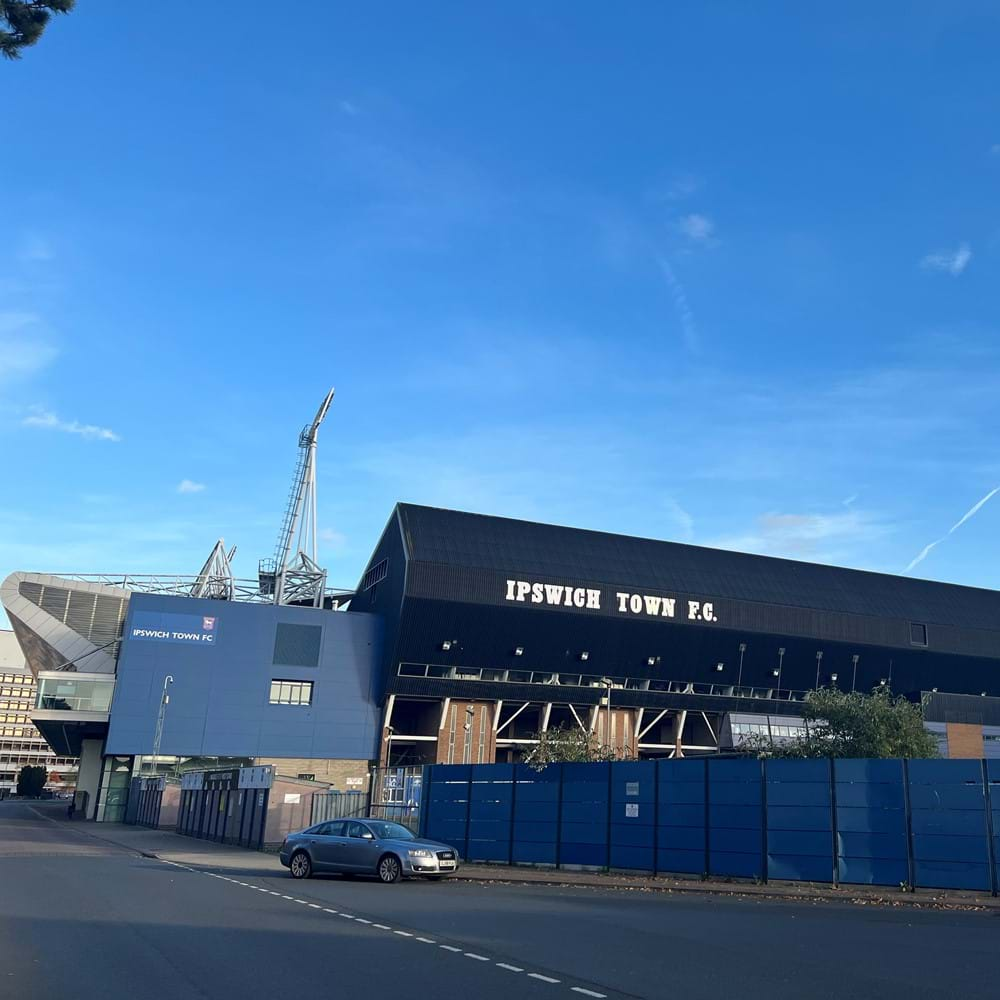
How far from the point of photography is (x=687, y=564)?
77.6 m

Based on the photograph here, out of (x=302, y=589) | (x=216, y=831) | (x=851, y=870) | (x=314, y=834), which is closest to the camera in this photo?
(x=851, y=870)

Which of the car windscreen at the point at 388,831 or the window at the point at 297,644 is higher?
the window at the point at 297,644

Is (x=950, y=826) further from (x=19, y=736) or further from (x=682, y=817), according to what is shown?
(x=19, y=736)

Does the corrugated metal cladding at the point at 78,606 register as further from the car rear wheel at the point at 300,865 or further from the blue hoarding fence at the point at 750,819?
the car rear wheel at the point at 300,865

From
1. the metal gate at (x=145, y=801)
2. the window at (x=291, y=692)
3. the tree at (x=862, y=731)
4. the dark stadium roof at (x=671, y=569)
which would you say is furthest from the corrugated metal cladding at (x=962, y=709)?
the metal gate at (x=145, y=801)

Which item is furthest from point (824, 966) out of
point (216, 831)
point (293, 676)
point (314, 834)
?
point (293, 676)

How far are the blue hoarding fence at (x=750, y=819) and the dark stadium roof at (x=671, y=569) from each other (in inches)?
1567

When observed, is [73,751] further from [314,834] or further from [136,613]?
[314,834]

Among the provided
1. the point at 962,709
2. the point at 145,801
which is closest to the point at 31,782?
the point at 145,801

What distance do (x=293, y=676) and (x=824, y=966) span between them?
62429 mm

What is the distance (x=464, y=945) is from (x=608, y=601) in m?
60.1

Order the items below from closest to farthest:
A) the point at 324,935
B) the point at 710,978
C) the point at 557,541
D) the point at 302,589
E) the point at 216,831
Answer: the point at 710,978 → the point at 324,935 → the point at 216,831 → the point at 557,541 → the point at 302,589

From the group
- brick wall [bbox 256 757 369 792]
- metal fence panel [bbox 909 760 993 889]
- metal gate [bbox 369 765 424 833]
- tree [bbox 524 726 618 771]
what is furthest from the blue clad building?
metal fence panel [bbox 909 760 993 889]

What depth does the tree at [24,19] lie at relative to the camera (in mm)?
11758
